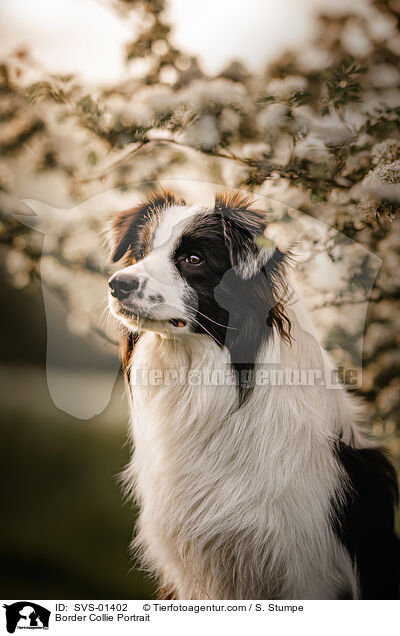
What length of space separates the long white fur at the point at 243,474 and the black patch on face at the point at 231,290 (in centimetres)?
3

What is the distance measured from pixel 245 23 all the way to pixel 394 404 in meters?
0.94

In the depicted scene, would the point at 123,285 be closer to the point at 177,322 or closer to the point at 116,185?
the point at 177,322

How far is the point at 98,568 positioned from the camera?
1.11 metres

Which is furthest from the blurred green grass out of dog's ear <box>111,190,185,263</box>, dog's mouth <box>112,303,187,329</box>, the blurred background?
dog's ear <box>111,190,185,263</box>

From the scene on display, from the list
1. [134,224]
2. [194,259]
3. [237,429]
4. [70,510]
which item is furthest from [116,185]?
[70,510]

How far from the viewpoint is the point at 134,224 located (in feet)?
3.49

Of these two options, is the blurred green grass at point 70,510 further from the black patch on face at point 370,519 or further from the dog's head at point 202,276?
the black patch on face at point 370,519

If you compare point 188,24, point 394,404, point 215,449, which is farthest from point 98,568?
point 188,24

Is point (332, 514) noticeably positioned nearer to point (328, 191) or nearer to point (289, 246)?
point (289, 246)
